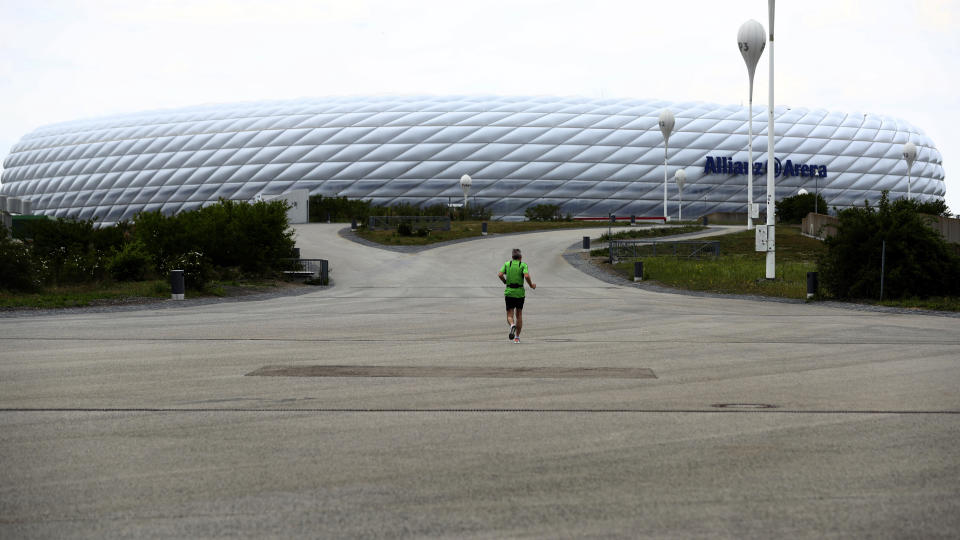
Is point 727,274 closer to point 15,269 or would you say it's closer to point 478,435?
point 15,269

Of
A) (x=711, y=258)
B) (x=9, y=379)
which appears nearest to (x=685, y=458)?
(x=9, y=379)

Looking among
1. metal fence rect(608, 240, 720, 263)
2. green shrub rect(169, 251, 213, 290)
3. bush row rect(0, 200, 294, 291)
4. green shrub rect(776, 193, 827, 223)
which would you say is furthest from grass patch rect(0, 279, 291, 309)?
green shrub rect(776, 193, 827, 223)

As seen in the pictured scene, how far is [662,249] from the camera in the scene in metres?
44.6

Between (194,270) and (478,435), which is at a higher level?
(194,270)

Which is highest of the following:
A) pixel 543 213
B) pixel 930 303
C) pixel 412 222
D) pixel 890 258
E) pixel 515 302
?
pixel 543 213

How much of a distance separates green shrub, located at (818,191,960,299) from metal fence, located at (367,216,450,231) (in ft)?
103

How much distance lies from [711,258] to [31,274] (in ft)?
83.4

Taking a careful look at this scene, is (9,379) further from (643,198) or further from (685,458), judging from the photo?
(643,198)

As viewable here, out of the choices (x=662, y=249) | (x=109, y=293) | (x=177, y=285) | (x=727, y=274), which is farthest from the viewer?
(x=662, y=249)

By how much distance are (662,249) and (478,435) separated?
38.5 m

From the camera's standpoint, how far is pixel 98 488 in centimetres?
541

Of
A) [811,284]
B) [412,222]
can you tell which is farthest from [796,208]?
[811,284]

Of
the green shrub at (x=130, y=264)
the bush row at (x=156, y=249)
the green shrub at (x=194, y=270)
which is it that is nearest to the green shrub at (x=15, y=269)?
the bush row at (x=156, y=249)

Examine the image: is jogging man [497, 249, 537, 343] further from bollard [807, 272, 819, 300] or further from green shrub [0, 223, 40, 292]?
green shrub [0, 223, 40, 292]
